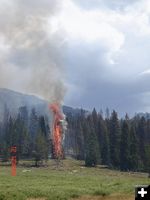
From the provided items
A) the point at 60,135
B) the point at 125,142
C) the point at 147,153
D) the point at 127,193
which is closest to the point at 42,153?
the point at 60,135

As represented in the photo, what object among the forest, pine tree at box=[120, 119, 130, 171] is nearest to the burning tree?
the forest

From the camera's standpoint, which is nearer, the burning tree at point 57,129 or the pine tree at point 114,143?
the pine tree at point 114,143

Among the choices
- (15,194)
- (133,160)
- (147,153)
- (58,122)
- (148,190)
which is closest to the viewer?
(148,190)

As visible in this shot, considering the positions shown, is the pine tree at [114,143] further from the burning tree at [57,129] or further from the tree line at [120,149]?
the burning tree at [57,129]

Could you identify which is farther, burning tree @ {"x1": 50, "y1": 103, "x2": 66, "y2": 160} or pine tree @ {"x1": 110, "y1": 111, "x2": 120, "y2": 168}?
burning tree @ {"x1": 50, "y1": 103, "x2": 66, "y2": 160}

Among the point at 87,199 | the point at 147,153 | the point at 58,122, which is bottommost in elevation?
the point at 87,199

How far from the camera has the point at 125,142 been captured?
119125 millimetres

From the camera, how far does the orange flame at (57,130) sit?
127 metres

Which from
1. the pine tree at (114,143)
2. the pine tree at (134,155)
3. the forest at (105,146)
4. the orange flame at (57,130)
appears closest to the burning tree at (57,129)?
the orange flame at (57,130)

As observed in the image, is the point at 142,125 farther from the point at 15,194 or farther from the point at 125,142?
the point at 15,194

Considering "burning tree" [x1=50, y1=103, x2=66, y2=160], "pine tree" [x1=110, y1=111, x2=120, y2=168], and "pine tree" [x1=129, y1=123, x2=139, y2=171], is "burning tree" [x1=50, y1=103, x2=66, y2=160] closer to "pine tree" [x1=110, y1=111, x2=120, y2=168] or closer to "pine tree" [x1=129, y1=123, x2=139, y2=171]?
"pine tree" [x1=110, y1=111, x2=120, y2=168]

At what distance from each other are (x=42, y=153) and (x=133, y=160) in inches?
943

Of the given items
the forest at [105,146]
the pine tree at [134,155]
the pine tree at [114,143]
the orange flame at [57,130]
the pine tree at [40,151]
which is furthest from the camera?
the orange flame at [57,130]

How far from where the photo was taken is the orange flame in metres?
127
